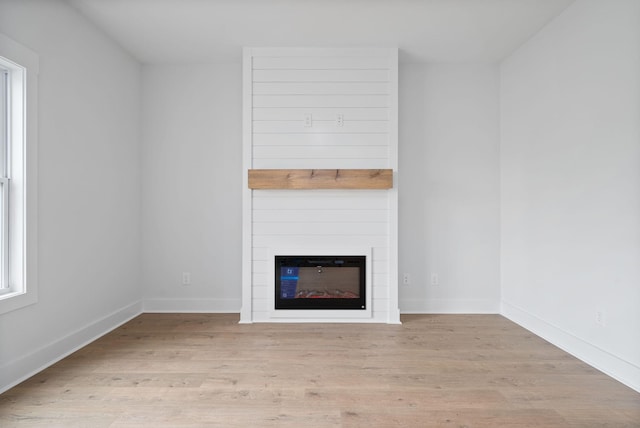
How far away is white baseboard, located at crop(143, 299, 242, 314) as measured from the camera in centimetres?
366

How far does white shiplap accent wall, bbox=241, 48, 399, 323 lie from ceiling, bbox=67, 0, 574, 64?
24cm

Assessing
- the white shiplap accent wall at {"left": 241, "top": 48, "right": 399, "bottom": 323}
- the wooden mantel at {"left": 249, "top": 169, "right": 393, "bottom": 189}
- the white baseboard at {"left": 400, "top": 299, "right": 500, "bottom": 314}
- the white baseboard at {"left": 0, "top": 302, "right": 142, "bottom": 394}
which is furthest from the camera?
the white baseboard at {"left": 400, "top": 299, "right": 500, "bottom": 314}

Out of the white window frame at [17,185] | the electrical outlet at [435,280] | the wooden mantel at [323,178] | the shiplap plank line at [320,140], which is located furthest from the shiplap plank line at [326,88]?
the electrical outlet at [435,280]

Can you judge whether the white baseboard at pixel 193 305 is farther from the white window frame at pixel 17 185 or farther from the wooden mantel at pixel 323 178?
the white window frame at pixel 17 185

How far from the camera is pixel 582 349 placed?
8.32 ft

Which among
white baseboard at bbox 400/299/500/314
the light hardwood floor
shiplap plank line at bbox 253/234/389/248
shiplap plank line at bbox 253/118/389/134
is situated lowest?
the light hardwood floor

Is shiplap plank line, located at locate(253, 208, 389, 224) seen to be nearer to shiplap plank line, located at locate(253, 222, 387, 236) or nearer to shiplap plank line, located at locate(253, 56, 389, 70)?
shiplap plank line, located at locate(253, 222, 387, 236)

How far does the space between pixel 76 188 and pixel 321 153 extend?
6.73ft

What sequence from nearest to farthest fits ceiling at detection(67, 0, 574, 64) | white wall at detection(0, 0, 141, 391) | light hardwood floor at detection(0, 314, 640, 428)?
A: light hardwood floor at detection(0, 314, 640, 428)
white wall at detection(0, 0, 141, 391)
ceiling at detection(67, 0, 574, 64)

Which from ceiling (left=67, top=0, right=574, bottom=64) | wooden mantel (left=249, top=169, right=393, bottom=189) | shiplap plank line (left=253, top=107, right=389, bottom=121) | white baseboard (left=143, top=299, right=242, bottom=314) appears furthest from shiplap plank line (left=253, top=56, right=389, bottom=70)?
white baseboard (left=143, top=299, right=242, bottom=314)

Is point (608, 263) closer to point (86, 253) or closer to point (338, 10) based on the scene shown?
point (338, 10)

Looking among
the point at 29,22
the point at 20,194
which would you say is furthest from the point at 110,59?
the point at 20,194

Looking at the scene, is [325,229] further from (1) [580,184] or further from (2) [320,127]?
(1) [580,184]

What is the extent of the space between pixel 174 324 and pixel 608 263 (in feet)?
11.4
